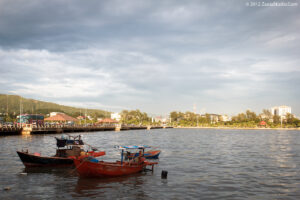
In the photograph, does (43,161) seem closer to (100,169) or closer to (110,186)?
(100,169)

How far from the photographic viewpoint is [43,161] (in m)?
27.5

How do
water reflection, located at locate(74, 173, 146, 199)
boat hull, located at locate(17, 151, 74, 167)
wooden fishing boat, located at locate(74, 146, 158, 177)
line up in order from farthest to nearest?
boat hull, located at locate(17, 151, 74, 167) → wooden fishing boat, located at locate(74, 146, 158, 177) → water reflection, located at locate(74, 173, 146, 199)

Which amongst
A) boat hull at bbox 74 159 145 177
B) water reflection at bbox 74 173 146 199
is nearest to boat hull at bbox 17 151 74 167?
water reflection at bbox 74 173 146 199

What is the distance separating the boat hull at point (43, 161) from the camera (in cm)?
2733

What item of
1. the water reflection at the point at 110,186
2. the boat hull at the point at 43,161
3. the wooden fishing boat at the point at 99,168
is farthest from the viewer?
the boat hull at the point at 43,161

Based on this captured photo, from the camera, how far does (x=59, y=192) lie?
1955 cm

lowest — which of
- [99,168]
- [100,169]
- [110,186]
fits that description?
[110,186]

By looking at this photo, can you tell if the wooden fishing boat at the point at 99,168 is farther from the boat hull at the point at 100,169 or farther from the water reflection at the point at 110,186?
the water reflection at the point at 110,186

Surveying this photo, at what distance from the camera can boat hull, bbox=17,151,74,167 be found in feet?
89.7

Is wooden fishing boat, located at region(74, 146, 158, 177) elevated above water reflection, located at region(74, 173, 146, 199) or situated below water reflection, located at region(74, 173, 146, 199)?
above

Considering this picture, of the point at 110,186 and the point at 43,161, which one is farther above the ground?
the point at 43,161

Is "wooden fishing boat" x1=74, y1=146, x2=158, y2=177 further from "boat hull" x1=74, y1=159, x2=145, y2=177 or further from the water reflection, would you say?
the water reflection

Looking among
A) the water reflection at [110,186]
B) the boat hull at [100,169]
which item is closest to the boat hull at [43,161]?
the water reflection at [110,186]

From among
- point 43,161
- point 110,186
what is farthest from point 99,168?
point 43,161
